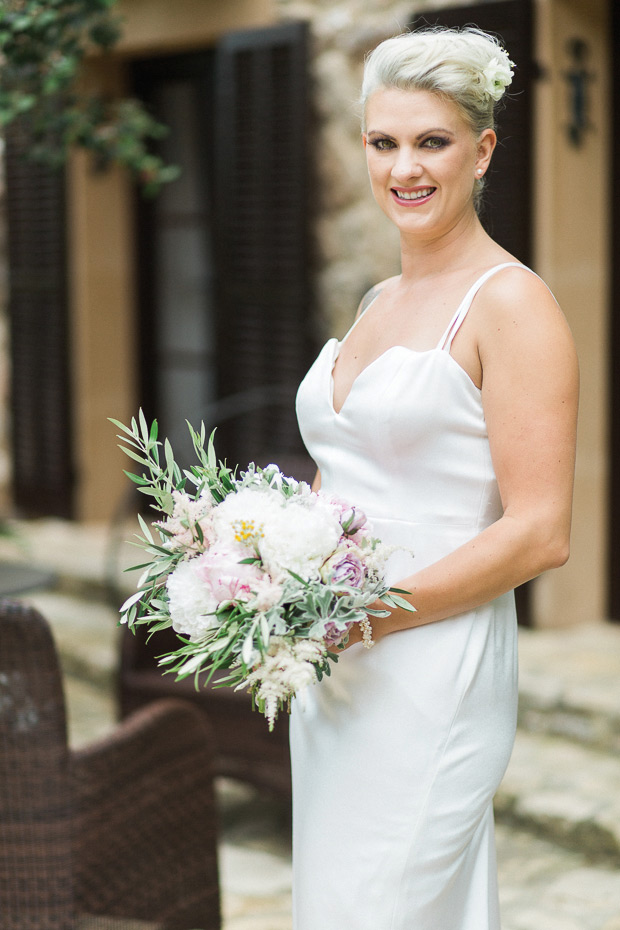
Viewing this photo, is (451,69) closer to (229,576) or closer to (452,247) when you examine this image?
(452,247)

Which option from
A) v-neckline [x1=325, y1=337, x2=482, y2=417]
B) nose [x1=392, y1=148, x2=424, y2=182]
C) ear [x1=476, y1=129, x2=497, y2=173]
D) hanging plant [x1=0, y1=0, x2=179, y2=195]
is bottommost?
v-neckline [x1=325, y1=337, x2=482, y2=417]

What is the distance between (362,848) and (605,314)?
117 inches

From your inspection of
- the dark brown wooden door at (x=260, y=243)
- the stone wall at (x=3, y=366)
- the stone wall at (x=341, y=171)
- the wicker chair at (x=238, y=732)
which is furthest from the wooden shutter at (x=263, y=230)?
the stone wall at (x=3, y=366)

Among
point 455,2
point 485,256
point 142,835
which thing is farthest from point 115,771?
point 455,2

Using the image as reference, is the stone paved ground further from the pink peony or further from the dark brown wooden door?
the pink peony

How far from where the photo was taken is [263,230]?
4957 millimetres

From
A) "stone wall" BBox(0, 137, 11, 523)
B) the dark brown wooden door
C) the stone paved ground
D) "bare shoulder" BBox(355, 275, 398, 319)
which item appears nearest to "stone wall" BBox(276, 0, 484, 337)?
the dark brown wooden door

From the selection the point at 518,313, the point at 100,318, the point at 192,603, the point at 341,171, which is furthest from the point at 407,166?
the point at 100,318

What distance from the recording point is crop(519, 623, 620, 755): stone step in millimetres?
3639

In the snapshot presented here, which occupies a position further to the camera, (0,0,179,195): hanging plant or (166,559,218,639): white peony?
(0,0,179,195): hanging plant

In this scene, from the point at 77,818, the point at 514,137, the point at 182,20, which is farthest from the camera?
the point at 182,20

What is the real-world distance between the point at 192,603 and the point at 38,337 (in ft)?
15.9

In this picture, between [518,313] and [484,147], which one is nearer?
[518,313]

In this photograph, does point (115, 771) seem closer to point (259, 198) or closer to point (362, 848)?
point (362, 848)
